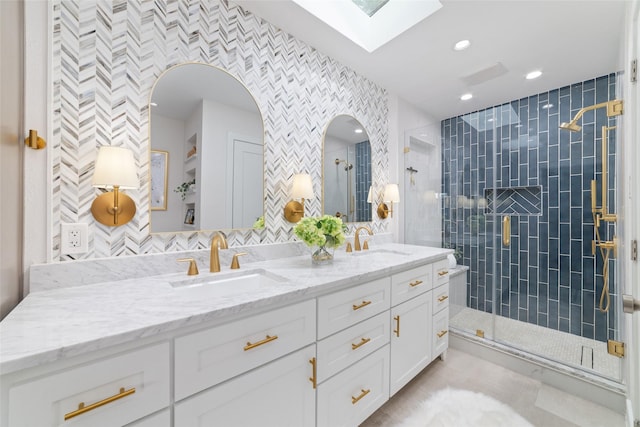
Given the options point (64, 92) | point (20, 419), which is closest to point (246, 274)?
point (20, 419)

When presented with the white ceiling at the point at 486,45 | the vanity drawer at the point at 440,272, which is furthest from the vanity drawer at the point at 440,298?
the white ceiling at the point at 486,45

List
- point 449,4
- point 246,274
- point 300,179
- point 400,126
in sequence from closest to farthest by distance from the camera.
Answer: point 246,274 → point 449,4 → point 300,179 → point 400,126

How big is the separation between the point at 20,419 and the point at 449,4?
2432 millimetres

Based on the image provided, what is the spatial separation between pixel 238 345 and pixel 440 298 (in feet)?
5.26

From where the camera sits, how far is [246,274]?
1364 millimetres

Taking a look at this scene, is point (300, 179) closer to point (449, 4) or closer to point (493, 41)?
point (449, 4)

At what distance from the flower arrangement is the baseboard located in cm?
162

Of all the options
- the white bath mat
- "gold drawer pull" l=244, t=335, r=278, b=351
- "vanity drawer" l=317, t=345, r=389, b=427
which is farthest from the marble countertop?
the white bath mat

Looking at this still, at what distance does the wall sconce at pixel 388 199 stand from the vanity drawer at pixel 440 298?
827 millimetres

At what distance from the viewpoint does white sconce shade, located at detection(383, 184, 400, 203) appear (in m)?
2.41

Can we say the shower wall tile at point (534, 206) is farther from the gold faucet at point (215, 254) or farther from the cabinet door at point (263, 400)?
the gold faucet at point (215, 254)

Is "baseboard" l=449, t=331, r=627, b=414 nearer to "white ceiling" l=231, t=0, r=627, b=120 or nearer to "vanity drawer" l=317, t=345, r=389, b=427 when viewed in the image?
"vanity drawer" l=317, t=345, r=389, b=427

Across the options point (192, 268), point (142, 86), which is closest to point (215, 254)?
point (192, 268)

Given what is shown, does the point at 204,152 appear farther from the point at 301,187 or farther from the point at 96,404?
the point at 96,404
